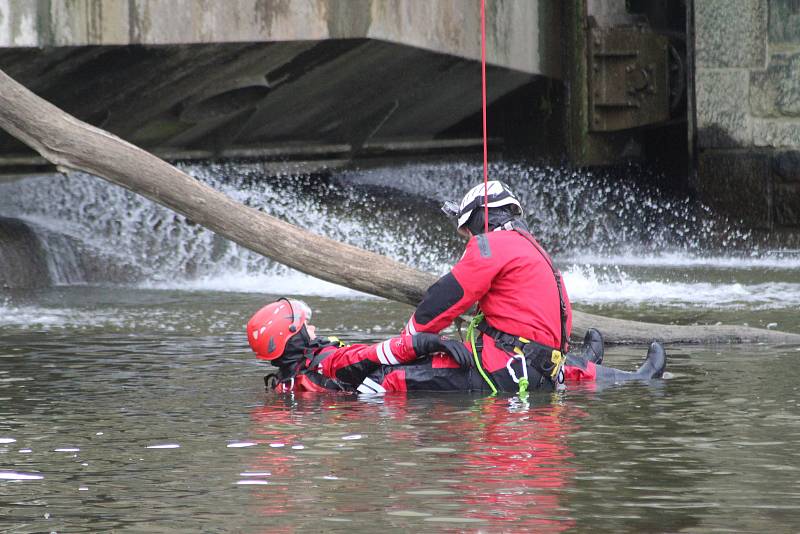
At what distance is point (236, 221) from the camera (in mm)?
9281

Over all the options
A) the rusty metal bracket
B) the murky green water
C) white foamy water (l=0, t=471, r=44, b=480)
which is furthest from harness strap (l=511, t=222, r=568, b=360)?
the rusty metal bracket

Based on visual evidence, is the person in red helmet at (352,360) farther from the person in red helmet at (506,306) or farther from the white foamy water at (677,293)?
the white foamy water at (677,293)

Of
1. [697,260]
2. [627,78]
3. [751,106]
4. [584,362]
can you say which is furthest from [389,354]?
[627,78]

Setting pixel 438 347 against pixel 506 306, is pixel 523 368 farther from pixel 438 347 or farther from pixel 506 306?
pixel 438 347

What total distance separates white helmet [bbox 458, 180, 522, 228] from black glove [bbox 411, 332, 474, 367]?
63cm

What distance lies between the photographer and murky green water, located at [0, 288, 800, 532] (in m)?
5.16

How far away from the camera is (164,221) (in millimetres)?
16766

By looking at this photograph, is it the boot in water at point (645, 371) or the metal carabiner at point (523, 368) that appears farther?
the boot in water at point (645, 371)

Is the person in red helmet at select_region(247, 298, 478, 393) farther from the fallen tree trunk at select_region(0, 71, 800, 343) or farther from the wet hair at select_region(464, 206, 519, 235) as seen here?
the fallen tree trunk at select_region(0, 71, 800, 343)

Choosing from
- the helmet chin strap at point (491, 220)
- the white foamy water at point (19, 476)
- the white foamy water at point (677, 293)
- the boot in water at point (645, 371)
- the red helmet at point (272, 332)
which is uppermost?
the helmet chin strap at point (491, 220)

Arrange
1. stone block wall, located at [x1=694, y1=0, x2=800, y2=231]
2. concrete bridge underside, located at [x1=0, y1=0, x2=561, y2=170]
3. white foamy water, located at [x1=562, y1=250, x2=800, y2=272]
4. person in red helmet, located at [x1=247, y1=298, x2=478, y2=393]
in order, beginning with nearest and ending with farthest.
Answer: person in red helmet, located at [x1=247, y1=298, x2=478, y2=393] < concrete bridge underside, located at [x1=0, y1=0, x2=561, y2=170] < white foamy water, located at [x1=562, y1=250, x2=800, y2=272] < stone block wall, located at [x1=694, y1=0, x2=800, y2=231]

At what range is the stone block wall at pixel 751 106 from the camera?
17312mm

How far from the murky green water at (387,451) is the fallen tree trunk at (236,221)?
0.92 ft

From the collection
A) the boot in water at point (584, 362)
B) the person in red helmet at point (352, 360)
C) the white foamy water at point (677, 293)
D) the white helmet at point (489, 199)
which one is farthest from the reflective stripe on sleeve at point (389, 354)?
the white foamy water at point (677, 293)
